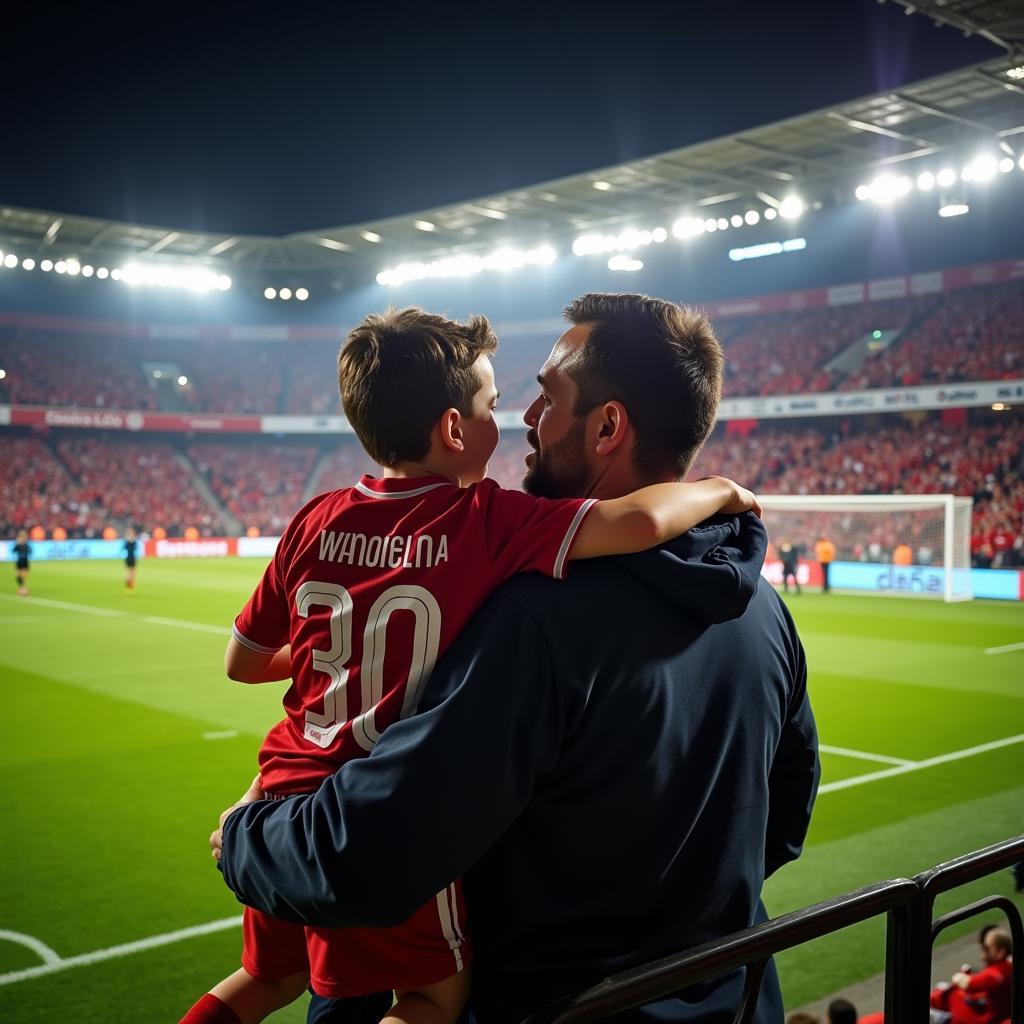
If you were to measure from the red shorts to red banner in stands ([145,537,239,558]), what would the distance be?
143ft

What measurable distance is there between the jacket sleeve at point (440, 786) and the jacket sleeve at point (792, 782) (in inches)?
29.0

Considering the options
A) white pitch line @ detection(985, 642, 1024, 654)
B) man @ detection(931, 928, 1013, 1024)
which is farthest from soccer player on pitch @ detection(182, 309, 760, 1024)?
white pitch line @ detection(985, 642, 1024, 654)

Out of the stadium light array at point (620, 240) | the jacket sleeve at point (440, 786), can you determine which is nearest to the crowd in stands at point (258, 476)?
the stadium light array at point (620, 240)

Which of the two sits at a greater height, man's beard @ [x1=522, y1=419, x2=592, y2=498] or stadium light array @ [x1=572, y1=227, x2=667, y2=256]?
stadium light array @ [x1=572, y1=227, x2=667, y2=256]

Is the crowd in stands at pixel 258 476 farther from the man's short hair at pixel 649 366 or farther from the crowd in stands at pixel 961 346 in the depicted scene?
the man's short hair at pixel 649 366

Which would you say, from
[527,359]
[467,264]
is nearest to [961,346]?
[467,264]

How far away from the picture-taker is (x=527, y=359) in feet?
179

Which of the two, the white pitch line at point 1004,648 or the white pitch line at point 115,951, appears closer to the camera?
the white pitch line at point 115,951

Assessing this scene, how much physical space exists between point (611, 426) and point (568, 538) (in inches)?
10.2

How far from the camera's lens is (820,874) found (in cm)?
695

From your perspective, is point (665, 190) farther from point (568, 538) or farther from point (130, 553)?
point (568, 538)

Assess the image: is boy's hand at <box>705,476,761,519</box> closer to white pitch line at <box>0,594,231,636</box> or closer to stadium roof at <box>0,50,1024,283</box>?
white pitch line at <box>0,594,231,636</box>

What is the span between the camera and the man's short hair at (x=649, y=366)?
5.92 feet

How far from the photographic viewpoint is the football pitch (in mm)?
5562
